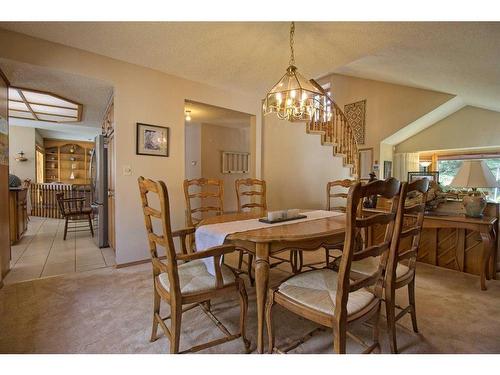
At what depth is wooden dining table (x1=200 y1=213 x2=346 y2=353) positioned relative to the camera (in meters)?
1.41

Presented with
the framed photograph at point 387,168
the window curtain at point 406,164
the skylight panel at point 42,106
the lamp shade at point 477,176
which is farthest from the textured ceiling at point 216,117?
the window curtain at point 406,164

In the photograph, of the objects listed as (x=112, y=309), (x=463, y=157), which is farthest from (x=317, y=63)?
(x=463, y=157)

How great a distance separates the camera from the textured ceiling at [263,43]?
7.32ft

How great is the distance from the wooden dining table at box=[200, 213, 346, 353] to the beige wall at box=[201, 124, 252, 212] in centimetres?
488

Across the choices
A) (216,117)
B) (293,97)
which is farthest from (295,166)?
(216,117)

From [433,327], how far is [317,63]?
2.83 meters

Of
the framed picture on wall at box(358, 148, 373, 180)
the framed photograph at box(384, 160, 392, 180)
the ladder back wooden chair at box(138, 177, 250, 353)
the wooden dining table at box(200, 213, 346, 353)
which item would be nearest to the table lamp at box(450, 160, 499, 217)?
the wooden dining table at box(200, 213, 346, 353)

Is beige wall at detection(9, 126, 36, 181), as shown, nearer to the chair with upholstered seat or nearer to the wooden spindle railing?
the wooden spindle railing

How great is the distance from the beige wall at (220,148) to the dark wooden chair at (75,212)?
9.06 ft

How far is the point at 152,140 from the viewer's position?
314cm

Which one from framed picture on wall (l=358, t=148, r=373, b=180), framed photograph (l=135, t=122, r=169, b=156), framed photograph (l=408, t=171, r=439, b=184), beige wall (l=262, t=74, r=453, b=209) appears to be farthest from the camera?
framed picture on wall (l=358, t=148, r=373, b=180)

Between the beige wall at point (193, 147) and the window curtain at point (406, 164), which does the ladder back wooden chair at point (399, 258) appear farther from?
the window curtain at point (406, 164)
